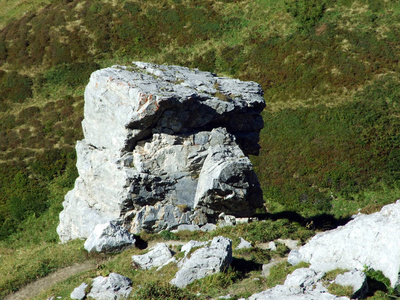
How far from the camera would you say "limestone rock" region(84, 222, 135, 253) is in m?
22.8

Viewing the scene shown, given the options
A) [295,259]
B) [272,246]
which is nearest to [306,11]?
[272,246]

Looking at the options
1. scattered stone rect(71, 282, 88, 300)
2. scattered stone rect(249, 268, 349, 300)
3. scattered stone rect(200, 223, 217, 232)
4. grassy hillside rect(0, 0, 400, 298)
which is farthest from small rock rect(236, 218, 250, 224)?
scattered stone rect(71, 282, 88, 300)

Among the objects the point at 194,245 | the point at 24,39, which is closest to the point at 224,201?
the point at 194,245

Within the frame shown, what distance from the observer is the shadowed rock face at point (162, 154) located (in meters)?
24.0

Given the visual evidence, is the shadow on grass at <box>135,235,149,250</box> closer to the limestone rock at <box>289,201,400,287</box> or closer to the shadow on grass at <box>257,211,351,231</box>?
the shadow on grass at <box>257,211,351,231</box>

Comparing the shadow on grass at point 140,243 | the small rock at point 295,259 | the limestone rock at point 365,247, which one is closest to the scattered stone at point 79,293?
the shadow on grass at point 140,243

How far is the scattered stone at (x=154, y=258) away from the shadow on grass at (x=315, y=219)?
36.9ft

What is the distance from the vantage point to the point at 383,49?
46156 millimetres

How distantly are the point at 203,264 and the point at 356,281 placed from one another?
6.53m

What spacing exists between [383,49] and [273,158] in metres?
20.2

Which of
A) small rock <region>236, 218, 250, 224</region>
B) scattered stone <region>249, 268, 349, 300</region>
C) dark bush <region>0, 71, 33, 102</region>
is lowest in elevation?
small rock <region>236, 218, 250, 224</region>

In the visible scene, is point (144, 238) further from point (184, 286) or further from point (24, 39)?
point (24, 39)

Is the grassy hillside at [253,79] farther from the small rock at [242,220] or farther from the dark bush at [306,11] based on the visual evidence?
the small rock at [242,220]

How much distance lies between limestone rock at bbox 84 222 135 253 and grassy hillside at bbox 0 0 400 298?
180cm
